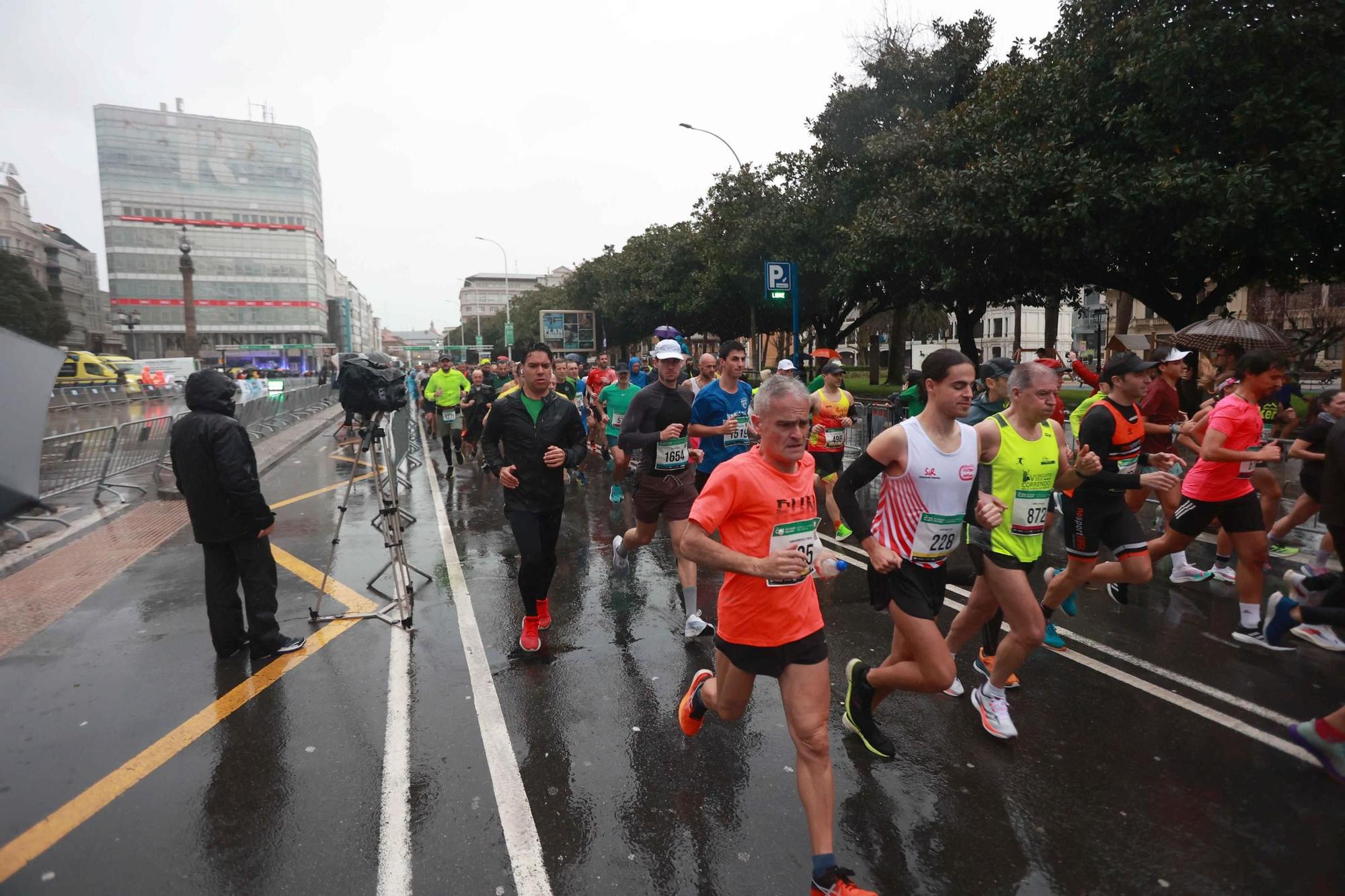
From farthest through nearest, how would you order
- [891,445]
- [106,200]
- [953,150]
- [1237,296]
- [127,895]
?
1. [106,200]
2. [1237,296]
3. [953,150]
4. [891,445]
5. [127,895]

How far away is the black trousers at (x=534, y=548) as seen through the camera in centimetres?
501

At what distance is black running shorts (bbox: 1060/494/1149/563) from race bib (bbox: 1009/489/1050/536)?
2.96 feet

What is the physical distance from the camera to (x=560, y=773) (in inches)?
140

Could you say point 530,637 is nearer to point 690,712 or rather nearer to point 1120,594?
point 690,712

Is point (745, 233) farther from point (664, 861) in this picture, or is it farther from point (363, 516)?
point (664, 861)

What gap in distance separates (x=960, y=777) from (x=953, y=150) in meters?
16.4

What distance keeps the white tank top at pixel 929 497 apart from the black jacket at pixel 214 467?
3.92 meters

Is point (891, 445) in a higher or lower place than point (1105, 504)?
higher

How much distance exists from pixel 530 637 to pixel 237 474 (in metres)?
2.15

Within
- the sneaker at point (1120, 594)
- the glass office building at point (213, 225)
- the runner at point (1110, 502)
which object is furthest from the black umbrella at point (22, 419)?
the glass office building at point (213, 225)

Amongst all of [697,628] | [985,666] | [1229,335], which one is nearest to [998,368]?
[985,666]

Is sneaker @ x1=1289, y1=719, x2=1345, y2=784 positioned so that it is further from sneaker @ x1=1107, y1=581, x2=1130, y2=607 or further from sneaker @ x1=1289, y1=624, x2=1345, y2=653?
sneaker @ x1=1107, y1=581, x2=1130, y2=607

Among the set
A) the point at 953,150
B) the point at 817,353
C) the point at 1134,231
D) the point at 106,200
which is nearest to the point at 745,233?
the point at 953,150

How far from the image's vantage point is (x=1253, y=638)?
4.97 m
